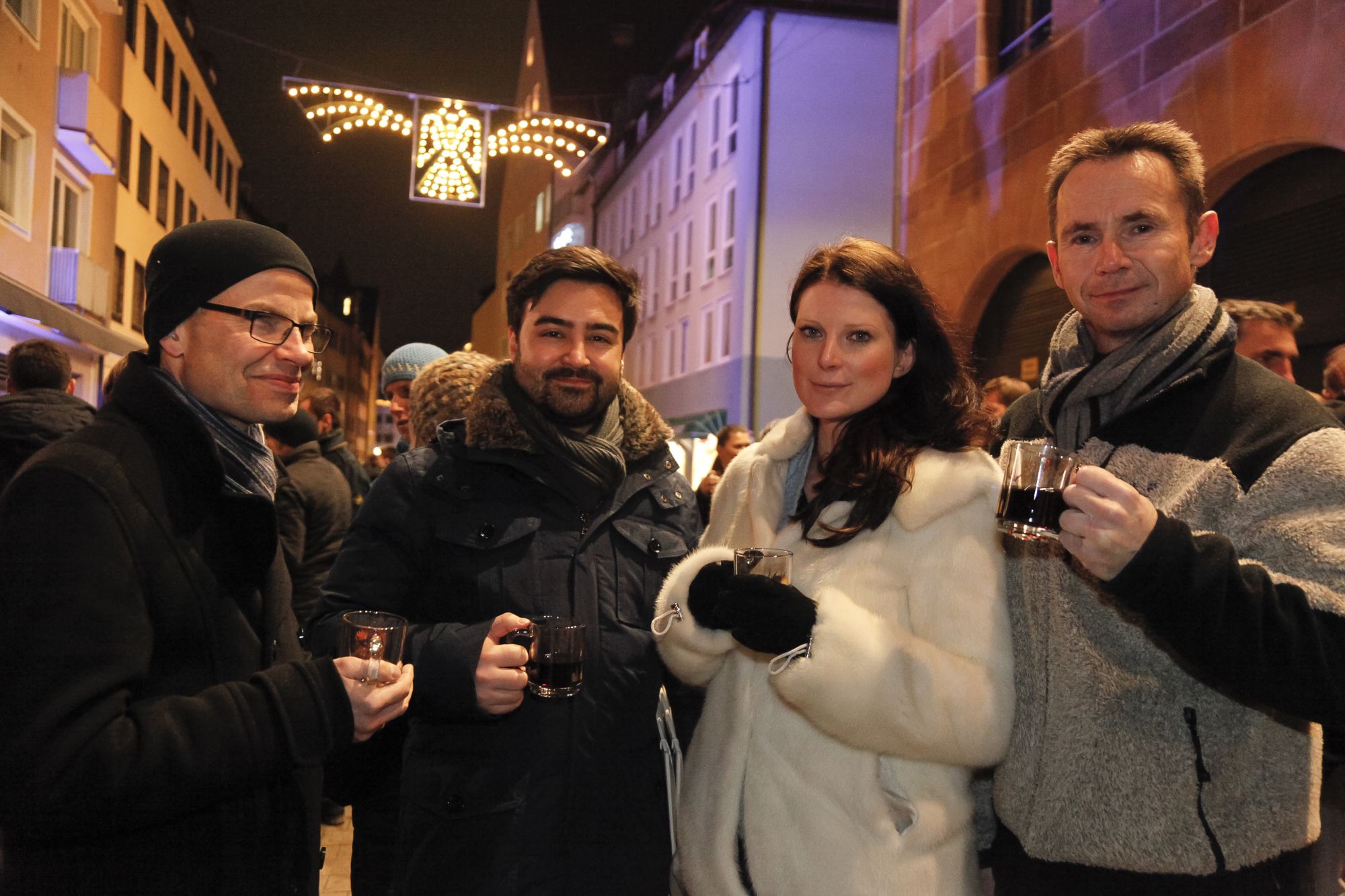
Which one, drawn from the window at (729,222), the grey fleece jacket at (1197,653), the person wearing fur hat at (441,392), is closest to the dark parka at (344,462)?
the person wearing fur hat at (441,392)

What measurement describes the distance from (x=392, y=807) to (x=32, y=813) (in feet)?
7.33

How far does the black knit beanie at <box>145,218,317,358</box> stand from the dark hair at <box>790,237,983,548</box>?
132 centimetres

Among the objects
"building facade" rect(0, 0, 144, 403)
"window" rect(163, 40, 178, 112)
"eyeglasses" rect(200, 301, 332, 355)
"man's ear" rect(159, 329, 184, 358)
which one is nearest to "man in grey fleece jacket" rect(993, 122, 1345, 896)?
"eyeglasses" rect(200, 301, 332, 355)

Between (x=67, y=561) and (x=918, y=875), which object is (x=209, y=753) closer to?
(x=67, y=561)

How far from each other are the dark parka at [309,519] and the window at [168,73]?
22542 millimetres

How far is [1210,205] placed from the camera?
664cm

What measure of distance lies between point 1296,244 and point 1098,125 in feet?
6.84

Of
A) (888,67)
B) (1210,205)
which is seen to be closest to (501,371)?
(1210,205)

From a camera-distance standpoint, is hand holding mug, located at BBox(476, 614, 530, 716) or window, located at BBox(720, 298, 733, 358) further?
window, located at BBox(720, 298, 733, 358)

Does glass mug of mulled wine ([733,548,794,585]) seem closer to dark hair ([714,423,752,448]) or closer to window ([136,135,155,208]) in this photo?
dark hair ([714,423,752,448])

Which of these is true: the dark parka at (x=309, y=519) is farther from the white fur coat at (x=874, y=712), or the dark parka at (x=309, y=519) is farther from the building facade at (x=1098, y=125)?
the building facade at (x=1098, y=125)

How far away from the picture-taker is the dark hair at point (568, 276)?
9.27 feet

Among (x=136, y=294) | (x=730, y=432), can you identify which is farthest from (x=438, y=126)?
(x=136, y=294)

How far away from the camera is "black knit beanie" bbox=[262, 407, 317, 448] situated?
5.38 metres
